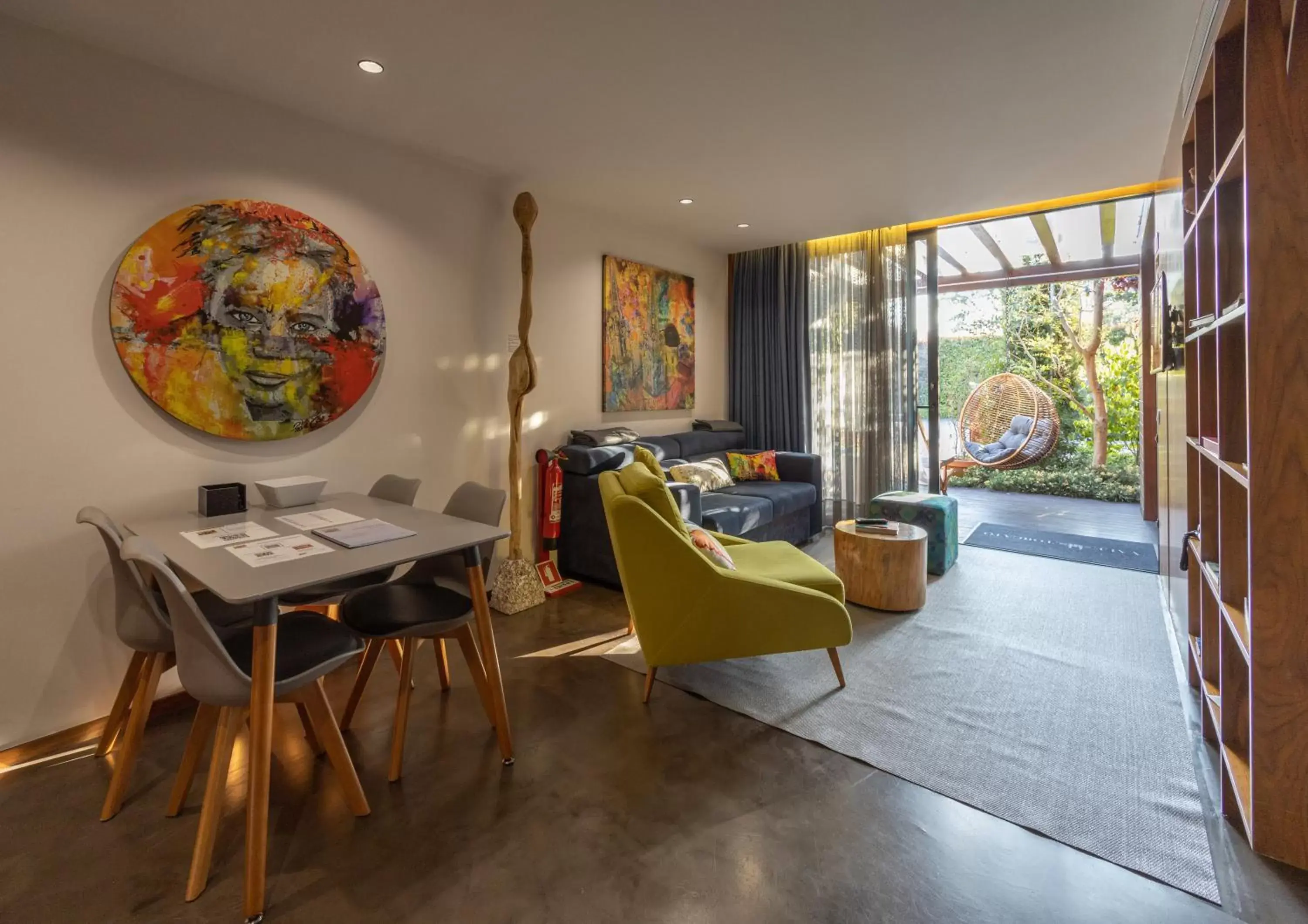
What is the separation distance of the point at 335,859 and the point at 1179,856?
7.20ft

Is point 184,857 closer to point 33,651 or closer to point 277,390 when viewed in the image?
point 33,651

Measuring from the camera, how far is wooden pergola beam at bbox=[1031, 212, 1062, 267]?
474 cm

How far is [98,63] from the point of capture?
225cm

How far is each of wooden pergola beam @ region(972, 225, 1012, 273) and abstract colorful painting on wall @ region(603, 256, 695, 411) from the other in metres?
2.44

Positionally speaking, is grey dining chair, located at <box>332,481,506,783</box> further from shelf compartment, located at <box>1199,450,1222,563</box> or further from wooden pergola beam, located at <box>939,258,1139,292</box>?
wooden pergola beam, located at <box>939,258,1139,292</box>

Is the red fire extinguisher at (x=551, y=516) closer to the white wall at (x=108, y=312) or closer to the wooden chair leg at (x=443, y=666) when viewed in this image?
the white wall at (x=108, y=312)

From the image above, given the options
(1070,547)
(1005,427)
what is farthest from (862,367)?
(1005,427)

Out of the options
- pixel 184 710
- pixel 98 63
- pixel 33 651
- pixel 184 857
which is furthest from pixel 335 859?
pixel 98 63

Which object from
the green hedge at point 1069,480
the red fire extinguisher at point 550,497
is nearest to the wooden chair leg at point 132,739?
the red fire extinguisher at point 550,497

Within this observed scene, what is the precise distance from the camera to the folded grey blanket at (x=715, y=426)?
17.5 feet

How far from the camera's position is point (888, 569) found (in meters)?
3.24

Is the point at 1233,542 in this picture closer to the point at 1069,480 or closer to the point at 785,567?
the point at 785,567

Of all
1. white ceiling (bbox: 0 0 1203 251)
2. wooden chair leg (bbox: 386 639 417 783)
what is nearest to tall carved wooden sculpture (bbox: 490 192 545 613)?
white ceiling (bbox: 0 0 1203 251)

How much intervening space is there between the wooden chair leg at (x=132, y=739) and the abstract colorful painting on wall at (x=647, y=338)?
3.03 m
